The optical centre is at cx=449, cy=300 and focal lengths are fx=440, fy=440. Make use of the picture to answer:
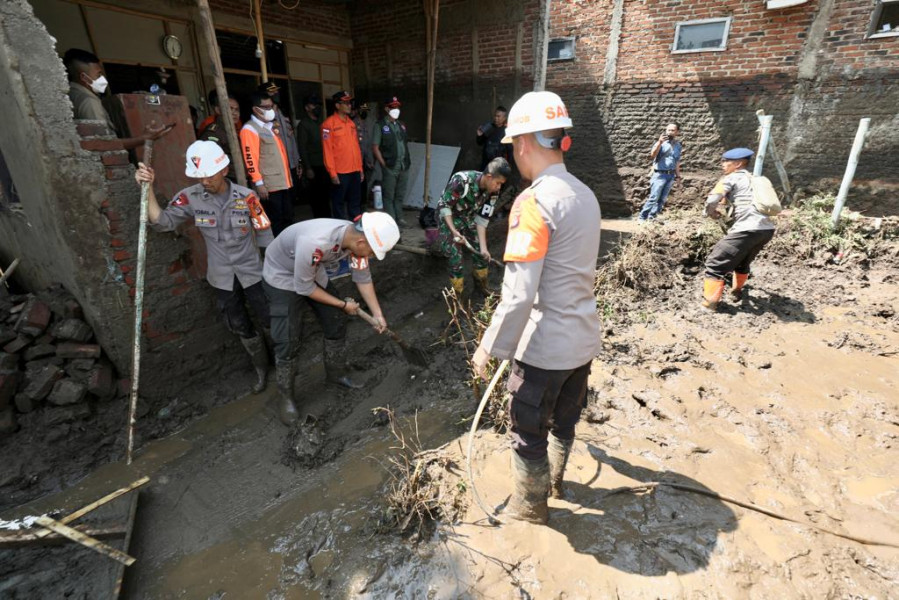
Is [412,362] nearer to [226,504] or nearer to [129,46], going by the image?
[226,504]

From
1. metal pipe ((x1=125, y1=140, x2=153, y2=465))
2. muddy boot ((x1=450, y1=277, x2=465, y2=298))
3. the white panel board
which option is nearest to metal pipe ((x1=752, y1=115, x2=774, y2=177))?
muddy boot ((x1=450, y1=277, x2=465, y2=298))

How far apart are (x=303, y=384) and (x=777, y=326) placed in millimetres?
4532

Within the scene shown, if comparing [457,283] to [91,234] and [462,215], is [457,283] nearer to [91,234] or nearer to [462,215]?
[462,215]

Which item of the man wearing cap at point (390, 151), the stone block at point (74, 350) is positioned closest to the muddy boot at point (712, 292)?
the man wearing cap at point (390, 151)

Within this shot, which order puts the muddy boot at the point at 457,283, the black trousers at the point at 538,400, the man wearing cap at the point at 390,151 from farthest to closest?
the man wearing cap at the point at 390,151 < the muddy boot at the point at 457,283 < the black trousers at the point at 538,400

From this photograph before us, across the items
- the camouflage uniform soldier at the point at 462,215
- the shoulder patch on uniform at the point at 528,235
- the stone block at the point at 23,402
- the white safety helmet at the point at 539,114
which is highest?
the white safety helmet at the point at 539,114

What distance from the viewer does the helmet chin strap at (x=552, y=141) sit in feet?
6.01

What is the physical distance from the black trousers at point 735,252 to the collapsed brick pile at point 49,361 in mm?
5426

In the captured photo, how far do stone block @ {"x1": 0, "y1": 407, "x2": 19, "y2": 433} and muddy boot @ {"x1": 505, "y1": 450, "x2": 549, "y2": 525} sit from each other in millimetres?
3392

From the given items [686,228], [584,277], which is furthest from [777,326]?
[584,277]

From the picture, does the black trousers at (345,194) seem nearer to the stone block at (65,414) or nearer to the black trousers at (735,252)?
the stone block at (65,414)

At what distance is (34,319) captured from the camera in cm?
319

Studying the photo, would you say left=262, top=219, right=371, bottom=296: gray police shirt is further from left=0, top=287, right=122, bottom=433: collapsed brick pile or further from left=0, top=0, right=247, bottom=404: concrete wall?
left=0, top=287, right=122, bottom=433: collapsed brick pile

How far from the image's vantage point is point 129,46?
5.35 m
